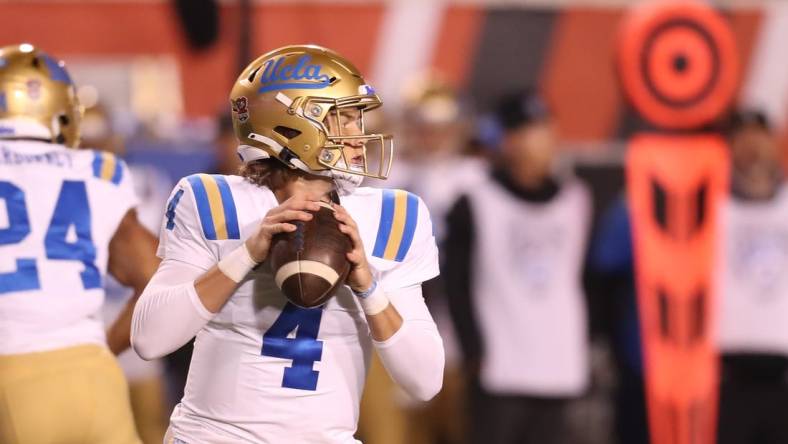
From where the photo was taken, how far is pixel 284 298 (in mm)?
2760

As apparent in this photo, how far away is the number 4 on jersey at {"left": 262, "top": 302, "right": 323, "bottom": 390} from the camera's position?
2758 mm

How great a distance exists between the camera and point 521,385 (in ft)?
18.0

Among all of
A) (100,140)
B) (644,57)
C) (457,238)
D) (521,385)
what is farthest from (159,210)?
(644,57)

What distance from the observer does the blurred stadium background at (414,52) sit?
7707mm

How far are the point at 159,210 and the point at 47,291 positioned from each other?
9.86 ft

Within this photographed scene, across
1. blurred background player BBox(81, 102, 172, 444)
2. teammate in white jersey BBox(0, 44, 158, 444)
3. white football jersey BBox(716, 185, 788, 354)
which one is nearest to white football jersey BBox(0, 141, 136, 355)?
teammate in white jersey BBox(0, 44, 158, 444)

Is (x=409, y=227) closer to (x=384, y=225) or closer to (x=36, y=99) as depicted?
(x=384, y=225)

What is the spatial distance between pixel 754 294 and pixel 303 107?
3254mm

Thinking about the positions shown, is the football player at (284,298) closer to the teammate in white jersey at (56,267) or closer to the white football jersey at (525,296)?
the teammate in white jersey at (56,267)

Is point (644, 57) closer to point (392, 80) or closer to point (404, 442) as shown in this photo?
point (404, 442)

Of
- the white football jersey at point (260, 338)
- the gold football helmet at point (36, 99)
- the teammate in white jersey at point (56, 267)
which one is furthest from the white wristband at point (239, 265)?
the gold football helmet at point (36, 99)

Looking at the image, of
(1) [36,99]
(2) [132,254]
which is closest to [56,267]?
(2) [132,254]

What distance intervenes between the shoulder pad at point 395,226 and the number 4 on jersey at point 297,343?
0.62ft

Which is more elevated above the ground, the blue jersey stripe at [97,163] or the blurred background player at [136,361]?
the blue jersey stripe at [97,163]
